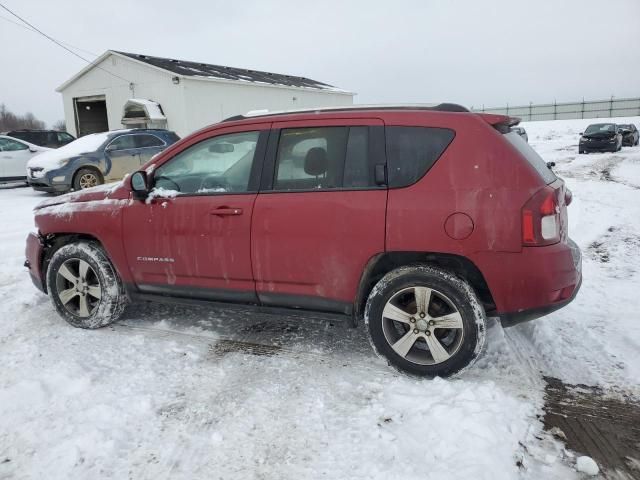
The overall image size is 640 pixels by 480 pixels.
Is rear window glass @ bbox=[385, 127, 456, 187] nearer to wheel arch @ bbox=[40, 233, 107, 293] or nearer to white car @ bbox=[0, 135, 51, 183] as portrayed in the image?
wheel arch @ bbox=[40, 233, 107, 293]

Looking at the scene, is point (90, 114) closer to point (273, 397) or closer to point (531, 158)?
point (273, 397)

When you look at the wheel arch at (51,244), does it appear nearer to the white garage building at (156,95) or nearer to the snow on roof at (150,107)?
the white garage building at (156,95)

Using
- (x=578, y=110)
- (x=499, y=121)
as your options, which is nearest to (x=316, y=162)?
(x=499, y=121)

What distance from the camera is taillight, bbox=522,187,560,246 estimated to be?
2.82 m

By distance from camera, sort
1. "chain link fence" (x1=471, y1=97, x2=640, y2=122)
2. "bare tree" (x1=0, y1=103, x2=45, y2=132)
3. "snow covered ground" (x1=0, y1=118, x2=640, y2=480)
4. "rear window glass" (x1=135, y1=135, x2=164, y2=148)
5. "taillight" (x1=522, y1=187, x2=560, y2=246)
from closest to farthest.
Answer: "snow covered ground" (x1=0, y1=118, x2=640, y2=480) → "taillight" (x1=522, y1=187, x2=560, y2=246) → "rear window glass" (x1=135, y1=135, x2=164, y2=148) → "chain link fence" (x1=471, y1=97, x2=640, y2=122) → "bare tree" (x1=0, y1=103, x2=45, y2=132)

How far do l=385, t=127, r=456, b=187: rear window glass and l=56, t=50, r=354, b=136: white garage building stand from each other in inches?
715

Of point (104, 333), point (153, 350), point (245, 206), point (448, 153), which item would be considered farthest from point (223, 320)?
point (448, 153)

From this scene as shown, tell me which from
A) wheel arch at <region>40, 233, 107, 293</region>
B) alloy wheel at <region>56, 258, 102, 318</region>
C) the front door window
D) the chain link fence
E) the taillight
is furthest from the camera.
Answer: the chain link fence

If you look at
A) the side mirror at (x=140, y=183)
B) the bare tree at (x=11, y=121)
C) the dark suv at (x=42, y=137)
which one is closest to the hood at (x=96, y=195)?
the side mirror at (x=140, y=183)

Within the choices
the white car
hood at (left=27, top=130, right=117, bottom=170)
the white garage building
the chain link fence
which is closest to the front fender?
hood at (left=27, top=130, right=117, bottom=170)

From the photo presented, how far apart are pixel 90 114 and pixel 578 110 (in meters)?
46.4

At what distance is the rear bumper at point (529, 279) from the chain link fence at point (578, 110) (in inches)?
1870

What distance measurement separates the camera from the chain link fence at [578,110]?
153 ft

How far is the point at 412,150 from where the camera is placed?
10.1ft
